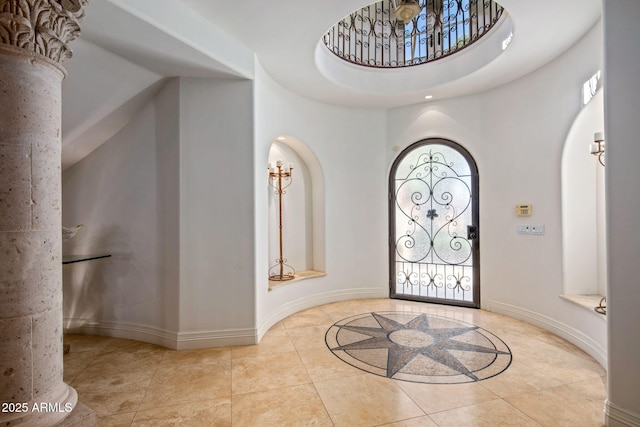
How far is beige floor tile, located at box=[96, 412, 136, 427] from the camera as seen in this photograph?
191cm

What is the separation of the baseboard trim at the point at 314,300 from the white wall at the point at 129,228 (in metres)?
0.99

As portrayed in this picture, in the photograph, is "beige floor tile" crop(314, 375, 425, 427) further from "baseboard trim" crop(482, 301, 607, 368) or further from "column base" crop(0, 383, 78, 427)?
"baseboard trim" crop(482, 301, 607, 368)

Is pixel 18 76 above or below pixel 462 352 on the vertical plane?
above

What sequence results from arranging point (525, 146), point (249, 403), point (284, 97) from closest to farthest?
point (249, 403), point (525, 146), point (284, 97)

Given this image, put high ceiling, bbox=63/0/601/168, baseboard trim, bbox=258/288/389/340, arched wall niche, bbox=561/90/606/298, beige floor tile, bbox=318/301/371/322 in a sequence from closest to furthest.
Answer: high ceiling, bbox=63/0/601/168, arched wall niche, bbox=561/90/606/298, baseboard trim, bbox=258/288/389/340, beige floor tile, bbox=318/301/371/322

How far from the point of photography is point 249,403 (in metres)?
2.12

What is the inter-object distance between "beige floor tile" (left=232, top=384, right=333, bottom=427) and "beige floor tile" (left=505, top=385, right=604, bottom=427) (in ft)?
4.30

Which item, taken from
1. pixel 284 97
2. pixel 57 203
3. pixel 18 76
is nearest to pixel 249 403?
pixel 57 203

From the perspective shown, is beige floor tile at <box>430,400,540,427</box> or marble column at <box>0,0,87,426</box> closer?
marble column at <box>0,0,87,426</box>

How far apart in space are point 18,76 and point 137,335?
2706mm

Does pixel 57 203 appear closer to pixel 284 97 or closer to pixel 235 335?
pixel 235 335

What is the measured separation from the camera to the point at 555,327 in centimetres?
327

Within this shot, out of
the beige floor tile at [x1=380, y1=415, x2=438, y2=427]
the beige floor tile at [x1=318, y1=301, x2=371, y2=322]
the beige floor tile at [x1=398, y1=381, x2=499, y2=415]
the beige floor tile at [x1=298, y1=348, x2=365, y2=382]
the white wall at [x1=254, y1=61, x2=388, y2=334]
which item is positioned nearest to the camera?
the beige floor tile at [x1=380, y1=415, x2=438, y2=427]

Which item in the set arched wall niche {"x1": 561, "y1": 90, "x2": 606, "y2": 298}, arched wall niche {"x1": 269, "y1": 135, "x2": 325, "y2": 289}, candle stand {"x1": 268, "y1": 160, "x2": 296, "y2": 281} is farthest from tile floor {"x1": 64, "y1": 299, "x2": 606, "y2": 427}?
arched wall niche {"x1": 269, "y1": 135, "x2": 325, "y2": 289}
